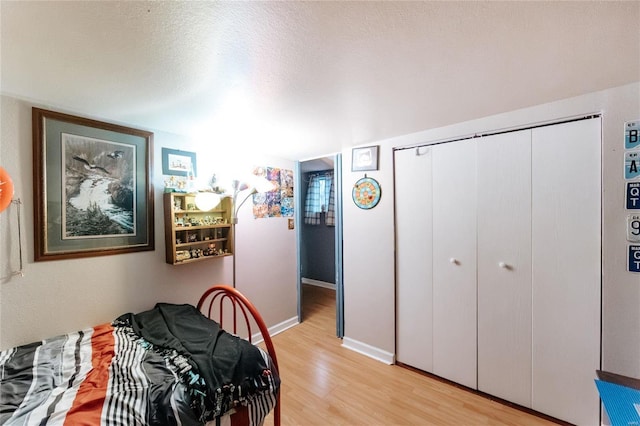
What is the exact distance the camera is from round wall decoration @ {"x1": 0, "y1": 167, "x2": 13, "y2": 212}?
1372 millimetres

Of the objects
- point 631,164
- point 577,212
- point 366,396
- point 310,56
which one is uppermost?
point 310,56

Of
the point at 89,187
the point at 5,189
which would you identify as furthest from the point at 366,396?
the point at 5,189

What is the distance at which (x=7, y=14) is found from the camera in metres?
0.89

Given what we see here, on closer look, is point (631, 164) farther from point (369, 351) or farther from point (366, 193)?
point (369, 351)

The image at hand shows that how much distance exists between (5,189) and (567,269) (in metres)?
3.51

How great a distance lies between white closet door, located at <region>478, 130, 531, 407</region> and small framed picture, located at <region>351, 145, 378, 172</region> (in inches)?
36.4

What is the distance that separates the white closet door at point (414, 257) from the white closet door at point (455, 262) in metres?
0.07

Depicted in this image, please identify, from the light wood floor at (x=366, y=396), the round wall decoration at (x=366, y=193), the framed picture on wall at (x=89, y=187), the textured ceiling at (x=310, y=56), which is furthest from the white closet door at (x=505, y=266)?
the framed picture on wall at (x=89, y=187)

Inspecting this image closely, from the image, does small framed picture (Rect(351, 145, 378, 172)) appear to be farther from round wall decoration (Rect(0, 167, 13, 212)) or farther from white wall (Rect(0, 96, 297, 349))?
round wall decoration (Rect(0, 167, 13, 212))

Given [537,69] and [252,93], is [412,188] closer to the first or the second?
[537,69]

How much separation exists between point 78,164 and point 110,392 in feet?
4.91

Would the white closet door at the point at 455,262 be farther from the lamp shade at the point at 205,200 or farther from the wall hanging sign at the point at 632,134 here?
the lamp shade at the point at 205,200

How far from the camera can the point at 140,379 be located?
48.2 inches

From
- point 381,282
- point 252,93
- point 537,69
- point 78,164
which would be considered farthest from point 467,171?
point 78,164
